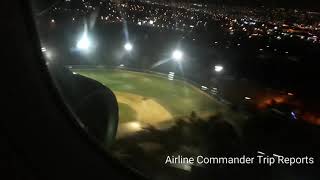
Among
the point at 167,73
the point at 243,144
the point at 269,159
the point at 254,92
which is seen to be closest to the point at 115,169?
the point at 269,159

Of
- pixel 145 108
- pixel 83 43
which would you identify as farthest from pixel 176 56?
pixel 145 108

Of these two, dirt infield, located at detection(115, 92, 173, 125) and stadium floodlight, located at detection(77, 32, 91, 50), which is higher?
stadium floodlight, located at detection(77, 32, 91, 50)

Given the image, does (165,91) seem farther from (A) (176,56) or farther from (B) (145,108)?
(A) (176,56)

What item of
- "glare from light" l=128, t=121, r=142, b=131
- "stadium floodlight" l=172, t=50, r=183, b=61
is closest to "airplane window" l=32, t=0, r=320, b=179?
"glare from light" l=128, t=121, r=142, b=131

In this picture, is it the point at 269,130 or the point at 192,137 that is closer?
the point at 192,137

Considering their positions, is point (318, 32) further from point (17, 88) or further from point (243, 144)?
point (17, 88)

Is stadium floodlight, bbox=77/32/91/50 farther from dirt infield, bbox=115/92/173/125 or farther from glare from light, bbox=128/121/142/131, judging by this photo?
glare from light, bbox=128/121/142/131

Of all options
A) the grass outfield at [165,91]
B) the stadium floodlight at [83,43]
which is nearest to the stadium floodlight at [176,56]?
the grass outfield at [165,91]
